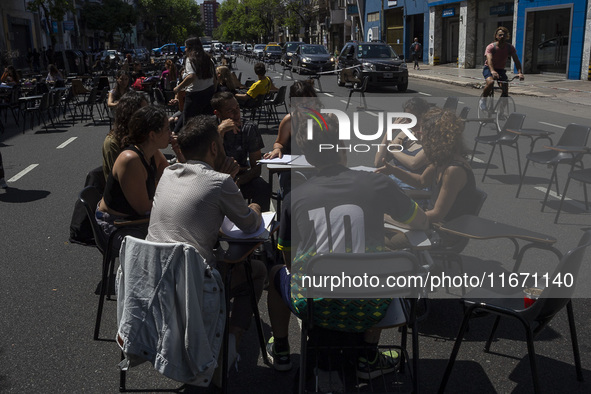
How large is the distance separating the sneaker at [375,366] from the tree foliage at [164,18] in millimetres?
100719

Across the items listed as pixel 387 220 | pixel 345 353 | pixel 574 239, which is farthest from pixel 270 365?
pixel 574 239

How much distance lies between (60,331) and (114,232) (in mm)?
861

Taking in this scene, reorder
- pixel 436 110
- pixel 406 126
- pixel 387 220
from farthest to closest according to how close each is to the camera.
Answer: pixel 406 126
pixel 436 110
pixel 387 220

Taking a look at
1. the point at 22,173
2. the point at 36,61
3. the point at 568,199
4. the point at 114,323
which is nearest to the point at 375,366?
the point at 114,323

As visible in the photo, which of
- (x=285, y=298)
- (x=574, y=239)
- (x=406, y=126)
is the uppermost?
(x=406, y=126)

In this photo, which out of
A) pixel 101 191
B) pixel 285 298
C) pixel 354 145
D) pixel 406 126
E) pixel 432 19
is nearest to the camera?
pixel 285 298

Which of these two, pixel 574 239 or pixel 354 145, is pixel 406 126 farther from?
pixel 354 145

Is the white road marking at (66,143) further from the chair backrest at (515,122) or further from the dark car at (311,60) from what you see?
the dark car at (311,60)

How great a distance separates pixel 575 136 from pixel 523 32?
2391 cm

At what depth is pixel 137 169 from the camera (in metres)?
4.10

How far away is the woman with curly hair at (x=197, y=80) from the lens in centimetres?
908

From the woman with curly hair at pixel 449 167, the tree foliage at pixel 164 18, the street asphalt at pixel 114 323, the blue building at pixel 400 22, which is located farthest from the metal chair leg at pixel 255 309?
the tree foliage at pixel 164 18

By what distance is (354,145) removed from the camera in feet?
30.2

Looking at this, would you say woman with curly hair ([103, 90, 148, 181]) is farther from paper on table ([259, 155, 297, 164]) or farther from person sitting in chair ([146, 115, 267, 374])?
person sitting in chair ([146, 115, 267, 374])
